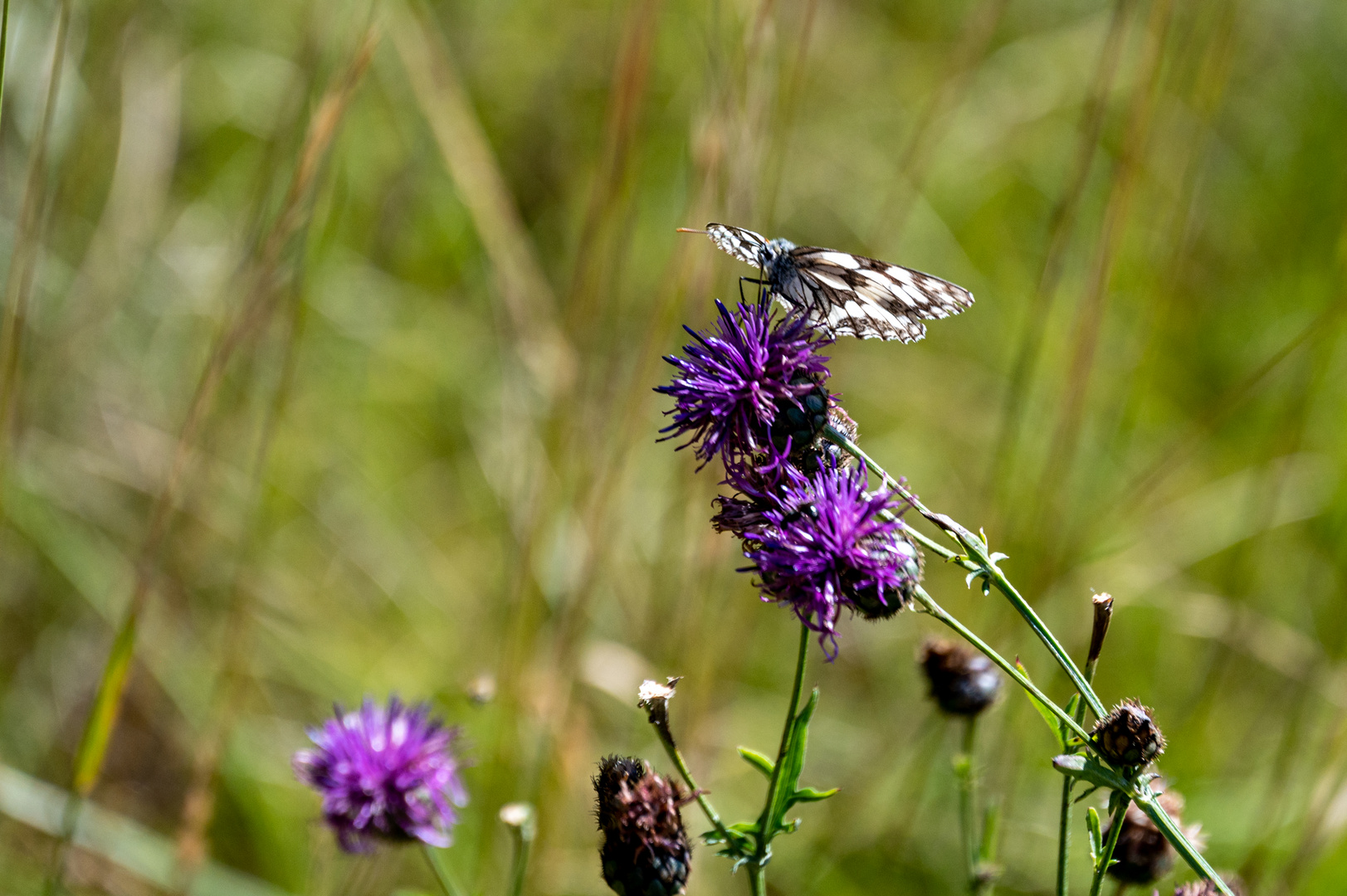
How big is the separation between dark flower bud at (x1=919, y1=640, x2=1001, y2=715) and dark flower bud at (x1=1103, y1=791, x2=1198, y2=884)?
41 cm

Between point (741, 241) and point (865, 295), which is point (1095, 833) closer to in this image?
point (865, 295)

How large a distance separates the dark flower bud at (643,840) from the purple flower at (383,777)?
45 centimetres

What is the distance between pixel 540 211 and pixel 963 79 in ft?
8.84

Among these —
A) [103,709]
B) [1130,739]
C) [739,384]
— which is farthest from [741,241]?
[103,709]

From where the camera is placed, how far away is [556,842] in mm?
3160

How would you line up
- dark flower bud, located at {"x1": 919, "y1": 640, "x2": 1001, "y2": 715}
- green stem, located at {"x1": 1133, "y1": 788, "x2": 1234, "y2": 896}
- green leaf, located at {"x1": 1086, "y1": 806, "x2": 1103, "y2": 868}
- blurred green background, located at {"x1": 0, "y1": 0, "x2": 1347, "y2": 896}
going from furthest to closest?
blurred green background, located at {"x1": 0, "y1": 0, "x2": 1347, "y2": 896} → dark flower bud, located at {"x1": 919, "y1": 640, "x2": 1001, "y2": 715} → green leaf, located at {"x1": 1086, "y1": 806, "x2": 1103, "y2": 868} → green stem, located at {"x1": 1133, "y1": 788, "x2": 1234, "y2": 896}

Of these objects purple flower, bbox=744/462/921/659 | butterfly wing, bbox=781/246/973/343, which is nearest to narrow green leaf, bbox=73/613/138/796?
purple flower, bbox=744/462/921/659

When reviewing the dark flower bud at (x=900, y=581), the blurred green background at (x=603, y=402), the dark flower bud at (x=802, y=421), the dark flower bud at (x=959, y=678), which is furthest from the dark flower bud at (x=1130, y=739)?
the blurred green background at (x=603, y=402)

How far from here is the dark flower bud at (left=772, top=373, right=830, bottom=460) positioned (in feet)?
5.69

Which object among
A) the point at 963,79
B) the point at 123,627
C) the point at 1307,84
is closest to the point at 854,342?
the point at 963,79

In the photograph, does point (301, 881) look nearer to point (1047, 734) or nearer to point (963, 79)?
point (1047, 734)

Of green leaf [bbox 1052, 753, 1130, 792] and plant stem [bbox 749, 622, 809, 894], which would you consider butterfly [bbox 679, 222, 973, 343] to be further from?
green leaf [bbox 1052, 753, 1130, 792]

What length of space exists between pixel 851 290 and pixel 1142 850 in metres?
1.14

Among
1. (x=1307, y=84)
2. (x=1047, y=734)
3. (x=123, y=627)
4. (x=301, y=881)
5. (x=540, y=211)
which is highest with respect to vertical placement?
(x=1307, y=84)
